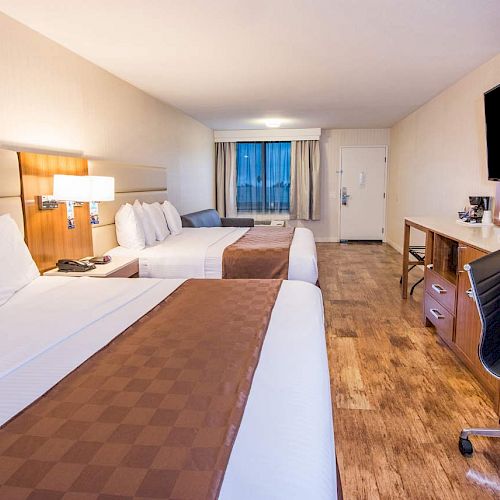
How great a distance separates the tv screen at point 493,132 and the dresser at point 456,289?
467 mm

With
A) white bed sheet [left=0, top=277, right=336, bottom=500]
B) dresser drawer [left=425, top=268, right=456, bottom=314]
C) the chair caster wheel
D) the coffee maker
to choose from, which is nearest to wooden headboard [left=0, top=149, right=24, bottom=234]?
white bed sheet [left=0, top=277, right=336, bottom=500]

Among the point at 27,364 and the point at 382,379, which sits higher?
the point at 27,364

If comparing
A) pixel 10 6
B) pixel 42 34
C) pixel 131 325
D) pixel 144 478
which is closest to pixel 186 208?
pixel 42 34

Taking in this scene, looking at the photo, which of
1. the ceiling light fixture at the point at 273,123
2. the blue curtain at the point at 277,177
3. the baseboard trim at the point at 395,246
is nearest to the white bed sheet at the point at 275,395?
the ceiling light fixture at the point at 273,123

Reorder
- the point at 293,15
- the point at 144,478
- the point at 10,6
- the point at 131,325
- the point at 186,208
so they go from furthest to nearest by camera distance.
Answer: the point at 186,208 → the point at 293,15 → the point at 10,6 → the point at 131,325 → the point at 144,478

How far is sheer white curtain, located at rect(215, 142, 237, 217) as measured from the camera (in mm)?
8352

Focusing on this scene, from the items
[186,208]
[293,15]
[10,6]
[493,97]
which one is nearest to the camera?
[10,6]

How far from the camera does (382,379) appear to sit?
8.71 feet

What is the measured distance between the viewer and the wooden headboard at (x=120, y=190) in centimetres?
369

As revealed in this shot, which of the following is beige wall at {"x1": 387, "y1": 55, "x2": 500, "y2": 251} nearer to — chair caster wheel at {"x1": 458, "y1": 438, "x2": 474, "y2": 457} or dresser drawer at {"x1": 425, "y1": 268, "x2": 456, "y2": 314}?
dresser drawer at {"x1": 425, "y1": 268, "x2": 456, "y2": 314}

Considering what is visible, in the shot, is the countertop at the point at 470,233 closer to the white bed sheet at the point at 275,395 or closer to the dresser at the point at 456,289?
the dresser at the point at 456,289

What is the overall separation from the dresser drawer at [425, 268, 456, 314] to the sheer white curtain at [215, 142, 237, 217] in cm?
528

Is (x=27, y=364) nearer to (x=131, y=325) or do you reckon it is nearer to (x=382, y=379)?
(x=131, y=325)

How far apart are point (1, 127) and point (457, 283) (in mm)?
3111
